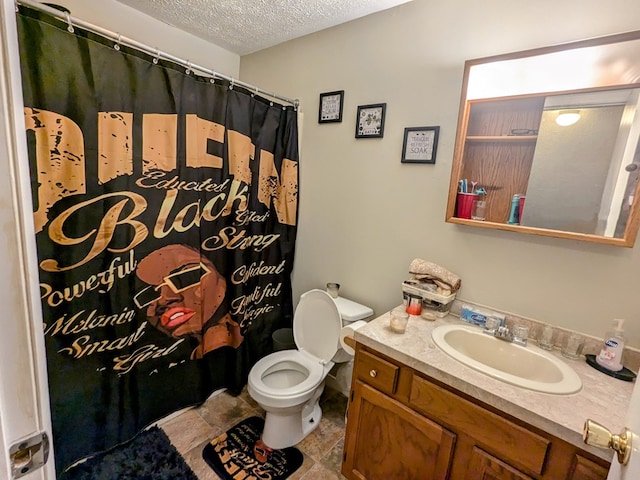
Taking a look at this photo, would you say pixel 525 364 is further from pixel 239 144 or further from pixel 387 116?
pixel 239 144

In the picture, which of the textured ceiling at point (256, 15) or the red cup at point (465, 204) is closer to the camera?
the red cup at point (465, 204)

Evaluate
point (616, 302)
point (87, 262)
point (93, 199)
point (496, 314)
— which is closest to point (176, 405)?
point (87, 262)

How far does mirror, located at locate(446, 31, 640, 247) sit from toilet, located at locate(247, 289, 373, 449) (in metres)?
0.90

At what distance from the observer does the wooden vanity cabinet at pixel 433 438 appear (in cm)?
93

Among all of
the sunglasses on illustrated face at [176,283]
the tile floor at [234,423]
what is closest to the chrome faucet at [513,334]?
the tile floor at [234,423]

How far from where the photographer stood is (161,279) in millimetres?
1681

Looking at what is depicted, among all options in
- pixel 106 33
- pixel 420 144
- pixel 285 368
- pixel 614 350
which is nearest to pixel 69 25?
pixel 106 33

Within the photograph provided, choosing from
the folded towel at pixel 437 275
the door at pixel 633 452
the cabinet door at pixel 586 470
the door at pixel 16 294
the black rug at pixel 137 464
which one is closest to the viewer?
the door at pixel 16 294

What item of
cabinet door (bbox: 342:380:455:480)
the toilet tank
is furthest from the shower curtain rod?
cabinet door (bbox: 342:380:455:480)

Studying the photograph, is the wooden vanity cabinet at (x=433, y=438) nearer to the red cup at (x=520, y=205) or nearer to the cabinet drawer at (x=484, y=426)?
the cabinet drawer at (x=484, y=426)

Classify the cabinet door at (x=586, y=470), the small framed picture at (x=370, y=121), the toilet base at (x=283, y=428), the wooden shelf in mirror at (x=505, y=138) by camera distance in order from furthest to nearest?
the small framed picture at (x=370, y=121)
the toilet base at (x=283, y=428)
the wooden shelf in mirror at (x=505, y=138)
the cabinet door at (x=586, y=470)

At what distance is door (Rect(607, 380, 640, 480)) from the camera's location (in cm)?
55

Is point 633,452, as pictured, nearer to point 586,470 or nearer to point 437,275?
point 586,470

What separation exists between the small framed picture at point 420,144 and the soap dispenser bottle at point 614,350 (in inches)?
40.8
